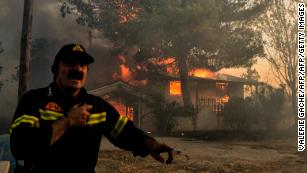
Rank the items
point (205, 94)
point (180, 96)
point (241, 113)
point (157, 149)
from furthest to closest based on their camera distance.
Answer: point (205, 94) < point (180, 96) < point (241, 113) < point (157, 149)

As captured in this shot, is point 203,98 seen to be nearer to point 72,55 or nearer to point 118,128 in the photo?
point 118,128

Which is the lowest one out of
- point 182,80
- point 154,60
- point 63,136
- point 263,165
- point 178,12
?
point 263,165

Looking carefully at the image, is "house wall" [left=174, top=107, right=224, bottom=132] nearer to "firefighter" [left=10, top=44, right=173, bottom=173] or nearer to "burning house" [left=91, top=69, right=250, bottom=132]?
"burning house" [left=91, top=69, right=250, bottom=132]

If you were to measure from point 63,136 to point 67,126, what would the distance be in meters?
0.21

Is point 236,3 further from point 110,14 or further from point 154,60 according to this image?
point 110,14

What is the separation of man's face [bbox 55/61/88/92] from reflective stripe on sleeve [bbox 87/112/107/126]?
0.23 metres

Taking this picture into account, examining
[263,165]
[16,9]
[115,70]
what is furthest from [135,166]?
[16,9]

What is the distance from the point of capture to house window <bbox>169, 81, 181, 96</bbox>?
28688mm

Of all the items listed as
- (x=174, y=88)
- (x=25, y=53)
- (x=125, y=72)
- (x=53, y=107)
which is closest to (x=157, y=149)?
(x=53, y=107)

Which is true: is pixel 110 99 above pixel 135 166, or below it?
above

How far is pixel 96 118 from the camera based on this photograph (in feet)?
7.79

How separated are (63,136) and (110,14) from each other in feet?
81.4

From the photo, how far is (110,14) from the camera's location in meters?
26.2

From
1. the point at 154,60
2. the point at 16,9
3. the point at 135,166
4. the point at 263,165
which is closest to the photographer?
the point at 135,166
